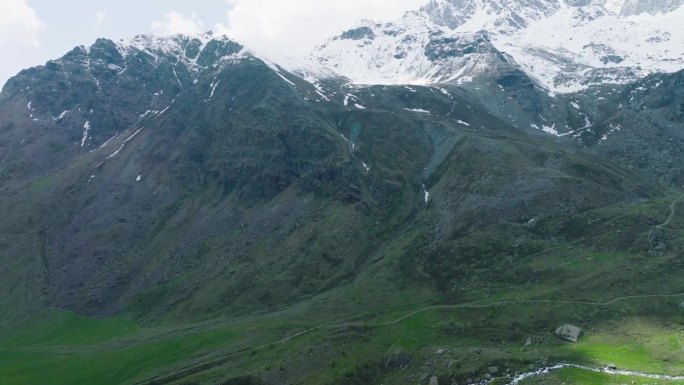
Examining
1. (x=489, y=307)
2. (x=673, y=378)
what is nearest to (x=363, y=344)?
(x=489, y=307)

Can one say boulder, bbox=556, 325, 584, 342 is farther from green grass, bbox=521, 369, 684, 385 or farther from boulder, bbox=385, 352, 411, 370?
boulder, bbox=385, 352, 411, 370

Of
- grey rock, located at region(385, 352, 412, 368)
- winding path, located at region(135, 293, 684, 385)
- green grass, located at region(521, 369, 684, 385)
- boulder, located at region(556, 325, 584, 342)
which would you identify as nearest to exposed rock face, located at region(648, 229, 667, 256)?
winding path, located at region(135, 293, 684, 385)

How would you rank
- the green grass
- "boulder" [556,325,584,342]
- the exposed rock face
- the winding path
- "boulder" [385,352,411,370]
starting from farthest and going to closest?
the exposed rock face < the winding path < "boulder" [385,352,411,370] < "boulder" [556,325,584,342] < the green grass

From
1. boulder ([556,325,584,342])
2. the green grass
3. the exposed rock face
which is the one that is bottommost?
boulder ([556,325,584,342])

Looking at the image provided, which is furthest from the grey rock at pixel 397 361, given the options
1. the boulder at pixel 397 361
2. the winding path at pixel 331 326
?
the winding path at pixel 331 326

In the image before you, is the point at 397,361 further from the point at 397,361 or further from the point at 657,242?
the point at 657,242

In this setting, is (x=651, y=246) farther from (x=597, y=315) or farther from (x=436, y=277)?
(x=436, y=277)

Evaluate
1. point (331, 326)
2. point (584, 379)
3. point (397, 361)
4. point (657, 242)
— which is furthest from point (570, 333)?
point (657, 242)

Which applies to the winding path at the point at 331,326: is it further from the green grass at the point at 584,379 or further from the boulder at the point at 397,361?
the green grass at the point at 584,379
